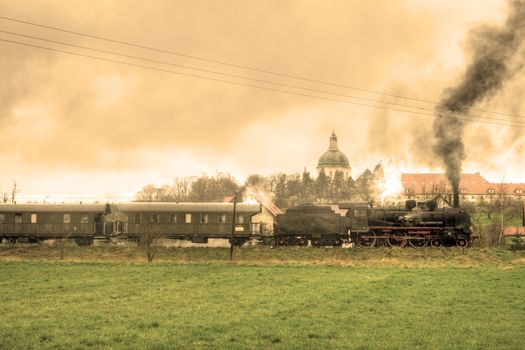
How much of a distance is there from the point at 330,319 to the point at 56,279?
1384 centimetres

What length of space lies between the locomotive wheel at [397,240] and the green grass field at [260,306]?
6851 millimetres

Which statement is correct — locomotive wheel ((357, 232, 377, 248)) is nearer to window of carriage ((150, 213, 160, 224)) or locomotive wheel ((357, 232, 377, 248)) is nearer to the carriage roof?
window of carriage ((150, 213, 160, 224))

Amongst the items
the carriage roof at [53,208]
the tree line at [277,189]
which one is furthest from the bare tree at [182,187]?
the carriage roof at [53,208]

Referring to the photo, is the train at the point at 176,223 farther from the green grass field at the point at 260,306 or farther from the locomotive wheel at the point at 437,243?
the green grass field at the point at 260,306

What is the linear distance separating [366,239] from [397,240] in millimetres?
2156

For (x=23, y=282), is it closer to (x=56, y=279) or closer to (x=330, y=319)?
(x=56, y=279)

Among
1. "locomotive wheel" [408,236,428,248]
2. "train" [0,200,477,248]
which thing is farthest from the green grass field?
"train" [0,200,477,248]

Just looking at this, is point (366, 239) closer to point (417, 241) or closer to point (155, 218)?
point (417, 241)

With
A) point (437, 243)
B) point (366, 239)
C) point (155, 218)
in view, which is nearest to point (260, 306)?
point (366, 239)

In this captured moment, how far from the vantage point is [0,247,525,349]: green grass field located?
40.8ft

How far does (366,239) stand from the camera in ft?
129

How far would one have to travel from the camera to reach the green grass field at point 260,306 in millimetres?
12422

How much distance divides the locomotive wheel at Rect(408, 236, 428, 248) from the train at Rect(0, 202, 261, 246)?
12.0 metres

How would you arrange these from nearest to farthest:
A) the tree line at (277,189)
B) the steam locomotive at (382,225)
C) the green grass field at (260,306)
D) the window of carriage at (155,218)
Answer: the green grass field at (260,306) → the steam locomotive at (382,225) → the window of carriage at (155,218) → the tree line at (277,189)
